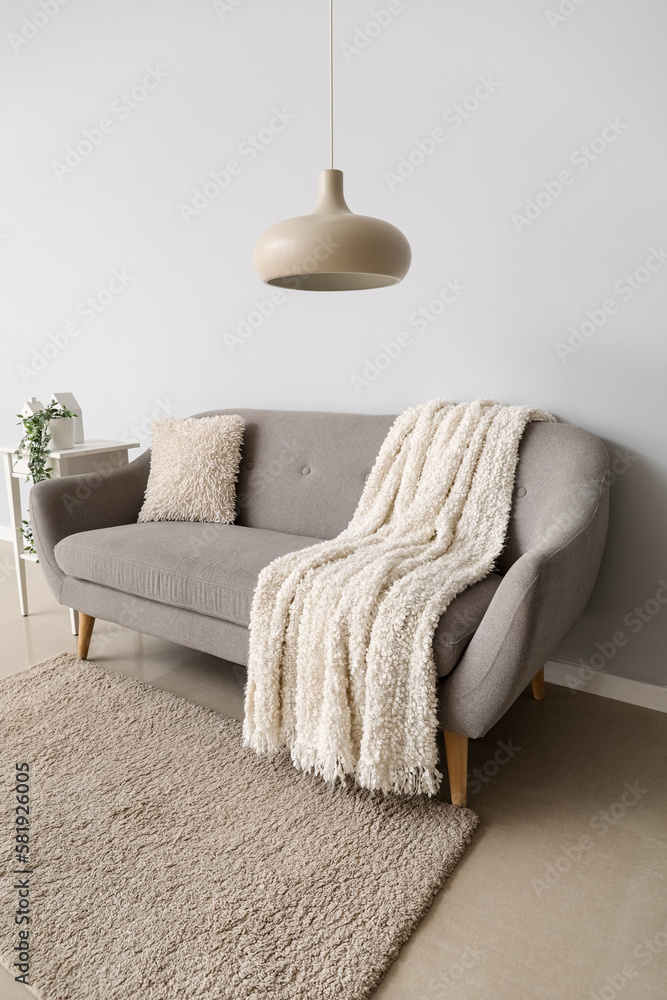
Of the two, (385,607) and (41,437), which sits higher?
(41,437)

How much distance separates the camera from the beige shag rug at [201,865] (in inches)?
47.7

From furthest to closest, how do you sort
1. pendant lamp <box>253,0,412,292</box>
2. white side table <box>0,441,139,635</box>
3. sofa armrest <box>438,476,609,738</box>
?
white side table <box>0,441,139,635</box>
sofa armrest <box>438,476,609,738</box>
pendant lamp <box>253,0,412,292</box>

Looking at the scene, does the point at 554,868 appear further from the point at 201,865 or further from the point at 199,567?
the point at 199,567

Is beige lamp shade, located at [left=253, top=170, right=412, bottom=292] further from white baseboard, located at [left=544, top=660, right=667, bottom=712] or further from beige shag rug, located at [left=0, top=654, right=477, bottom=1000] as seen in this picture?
white baseboard, located at [left=544, top=660, right=667, bottom=712]

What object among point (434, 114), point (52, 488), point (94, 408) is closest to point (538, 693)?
point (52, 488)

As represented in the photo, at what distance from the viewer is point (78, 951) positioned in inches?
49.3

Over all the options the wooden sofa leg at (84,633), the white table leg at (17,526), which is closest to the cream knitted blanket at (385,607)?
the wooden sofa leg at (84,633)

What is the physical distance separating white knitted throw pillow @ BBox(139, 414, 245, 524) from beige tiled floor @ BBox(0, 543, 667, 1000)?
1.94 feet

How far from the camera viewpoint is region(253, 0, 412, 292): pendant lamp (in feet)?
4.51

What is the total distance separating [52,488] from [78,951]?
153 centimetres

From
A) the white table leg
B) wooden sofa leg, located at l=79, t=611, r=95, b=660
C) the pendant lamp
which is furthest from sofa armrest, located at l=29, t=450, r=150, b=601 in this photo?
the pendant lamp

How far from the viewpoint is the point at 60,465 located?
2783 mm
